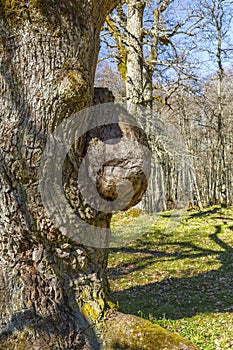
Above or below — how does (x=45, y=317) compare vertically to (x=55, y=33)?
below

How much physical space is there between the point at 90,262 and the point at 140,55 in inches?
420

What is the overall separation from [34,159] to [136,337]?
176 centimetres

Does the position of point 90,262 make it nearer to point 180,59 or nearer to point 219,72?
point 180,59

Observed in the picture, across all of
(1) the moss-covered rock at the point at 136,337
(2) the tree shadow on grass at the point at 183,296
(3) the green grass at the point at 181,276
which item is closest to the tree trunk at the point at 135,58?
(3) the green grass at the point at 181,276

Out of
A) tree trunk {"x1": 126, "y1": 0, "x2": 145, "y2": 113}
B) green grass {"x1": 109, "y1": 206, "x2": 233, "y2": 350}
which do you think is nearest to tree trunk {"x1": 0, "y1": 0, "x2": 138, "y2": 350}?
green grass {"x1": 109, "y1": 206, "x2": 233, "y2": 350}

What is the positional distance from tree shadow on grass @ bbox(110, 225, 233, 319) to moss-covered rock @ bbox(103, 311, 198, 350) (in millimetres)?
1988

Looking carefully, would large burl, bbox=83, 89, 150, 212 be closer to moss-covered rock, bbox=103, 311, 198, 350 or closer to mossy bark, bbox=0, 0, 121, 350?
mossy bark, bbox=0, 0, 121, 350

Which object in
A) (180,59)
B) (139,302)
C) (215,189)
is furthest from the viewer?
(215,189)

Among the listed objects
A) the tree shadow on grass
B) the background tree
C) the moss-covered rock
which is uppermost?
the background tree

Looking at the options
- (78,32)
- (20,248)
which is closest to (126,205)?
(20,248)

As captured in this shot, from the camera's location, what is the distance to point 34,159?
9.68 ft

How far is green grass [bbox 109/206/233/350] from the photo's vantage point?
16.0ft

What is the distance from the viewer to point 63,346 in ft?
9.86

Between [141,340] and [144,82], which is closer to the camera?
[141,340]
